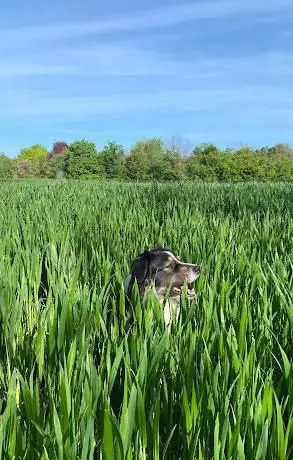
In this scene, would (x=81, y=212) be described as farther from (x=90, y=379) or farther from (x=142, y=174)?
(x=142, y=174)

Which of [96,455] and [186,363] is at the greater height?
[186,363]

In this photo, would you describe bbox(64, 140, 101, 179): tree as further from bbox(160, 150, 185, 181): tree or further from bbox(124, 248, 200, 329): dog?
bbox(124, 248, 200, 329): dog

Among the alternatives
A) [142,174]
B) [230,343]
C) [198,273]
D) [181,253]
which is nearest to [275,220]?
[181,253]

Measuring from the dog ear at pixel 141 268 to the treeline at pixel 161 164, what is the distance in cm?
1947

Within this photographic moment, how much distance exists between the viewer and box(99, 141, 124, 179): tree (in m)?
25.6

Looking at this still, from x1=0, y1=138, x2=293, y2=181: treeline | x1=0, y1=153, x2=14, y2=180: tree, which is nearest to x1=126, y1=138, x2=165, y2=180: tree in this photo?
x1=0, y1=138, x2=293, y2=181: treeline

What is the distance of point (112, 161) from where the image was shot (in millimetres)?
Answer: 25891

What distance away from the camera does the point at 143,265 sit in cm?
205

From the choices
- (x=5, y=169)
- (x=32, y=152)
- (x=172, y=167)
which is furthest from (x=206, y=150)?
(x=32, y=152)

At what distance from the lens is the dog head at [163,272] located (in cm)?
202

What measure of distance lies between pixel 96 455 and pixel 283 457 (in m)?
0.43

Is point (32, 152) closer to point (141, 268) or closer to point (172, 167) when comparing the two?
point (172, 167)

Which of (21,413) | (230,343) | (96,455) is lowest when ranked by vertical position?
(96,455)

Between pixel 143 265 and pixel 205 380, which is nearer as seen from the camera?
pixel 205 380
